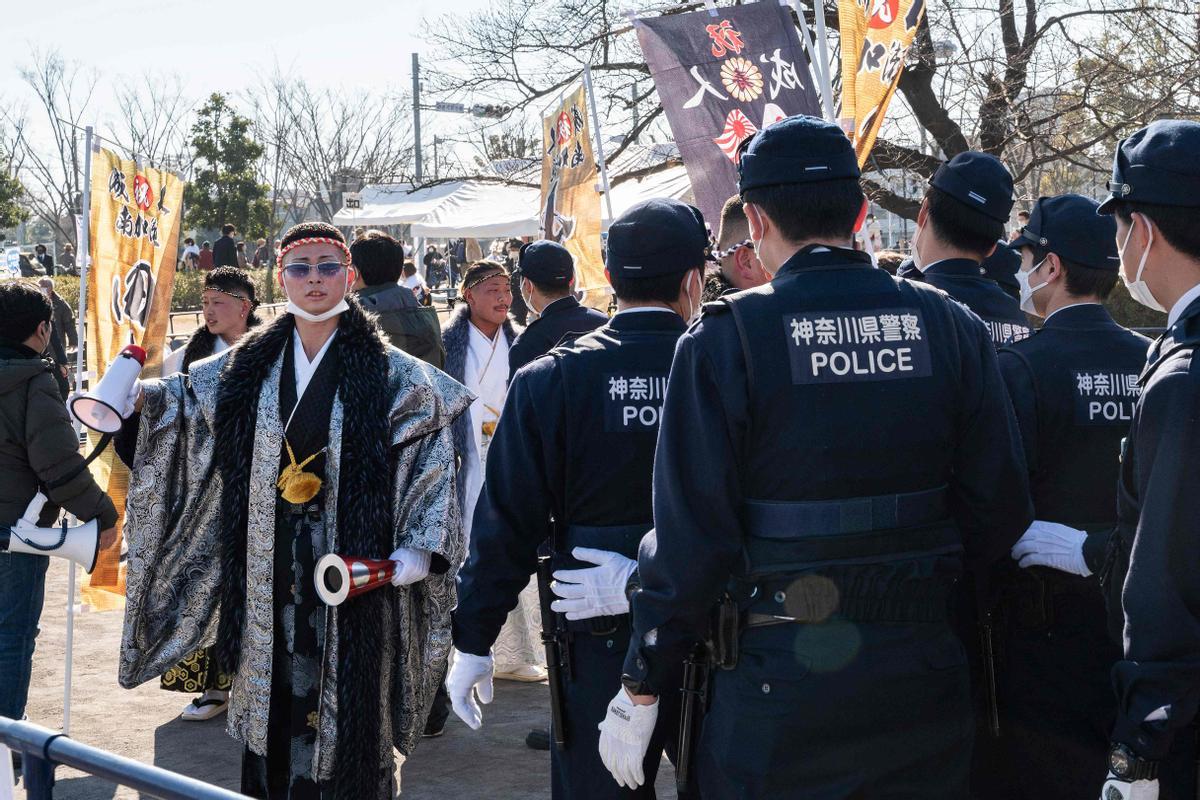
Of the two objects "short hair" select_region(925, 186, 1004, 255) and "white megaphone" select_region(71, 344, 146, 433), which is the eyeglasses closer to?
"white megaphone" select_region(71, 344, 146, 433)

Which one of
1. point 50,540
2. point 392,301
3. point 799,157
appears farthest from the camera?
point 392,301

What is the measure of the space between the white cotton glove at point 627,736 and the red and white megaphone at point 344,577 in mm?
1137

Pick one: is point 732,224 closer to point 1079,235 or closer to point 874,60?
point 1079,235

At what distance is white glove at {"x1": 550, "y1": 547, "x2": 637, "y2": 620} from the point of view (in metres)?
2.98

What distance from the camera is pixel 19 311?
4.54m

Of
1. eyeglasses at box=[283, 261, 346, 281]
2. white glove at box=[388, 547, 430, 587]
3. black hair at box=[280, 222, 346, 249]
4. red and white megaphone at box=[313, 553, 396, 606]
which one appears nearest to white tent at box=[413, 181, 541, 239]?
black hair at box=[280, 222, 346, 249]

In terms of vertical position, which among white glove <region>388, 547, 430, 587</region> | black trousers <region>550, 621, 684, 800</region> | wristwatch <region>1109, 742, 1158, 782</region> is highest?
white glove <region>388, 547, 430, 587</region>

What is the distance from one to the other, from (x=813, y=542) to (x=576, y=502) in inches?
35.3

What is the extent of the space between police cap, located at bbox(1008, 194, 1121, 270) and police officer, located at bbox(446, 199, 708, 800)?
1080mm

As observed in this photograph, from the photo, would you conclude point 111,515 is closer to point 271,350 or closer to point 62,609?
point 271,350

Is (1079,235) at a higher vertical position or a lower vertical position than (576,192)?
lower

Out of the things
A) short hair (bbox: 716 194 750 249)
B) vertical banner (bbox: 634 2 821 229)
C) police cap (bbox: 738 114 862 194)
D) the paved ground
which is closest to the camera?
police cap (bbox: 738 114 862 194)

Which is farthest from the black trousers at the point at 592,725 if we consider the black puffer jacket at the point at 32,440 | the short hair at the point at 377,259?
the short hair at the point at 377,259

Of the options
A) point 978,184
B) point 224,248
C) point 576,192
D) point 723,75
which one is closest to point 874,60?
point 723,75
